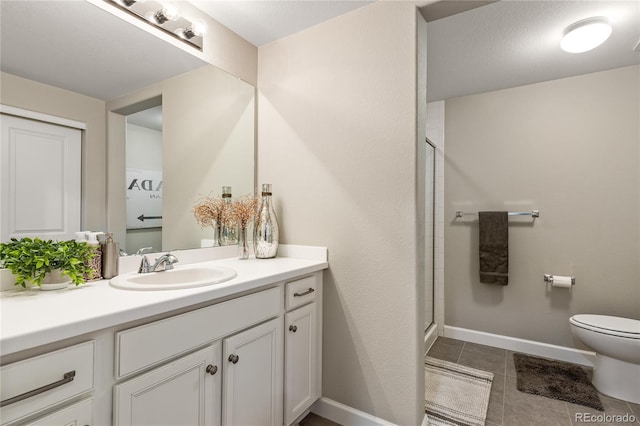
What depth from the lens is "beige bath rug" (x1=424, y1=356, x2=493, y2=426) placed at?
173 cm

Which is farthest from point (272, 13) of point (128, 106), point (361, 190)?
point (361, 190)

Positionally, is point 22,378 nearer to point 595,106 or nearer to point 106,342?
point 106,342

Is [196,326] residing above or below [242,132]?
below

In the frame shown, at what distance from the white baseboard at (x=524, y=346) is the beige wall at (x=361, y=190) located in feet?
4.78

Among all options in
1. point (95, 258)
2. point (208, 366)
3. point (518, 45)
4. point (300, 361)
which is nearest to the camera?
point (208, 366)

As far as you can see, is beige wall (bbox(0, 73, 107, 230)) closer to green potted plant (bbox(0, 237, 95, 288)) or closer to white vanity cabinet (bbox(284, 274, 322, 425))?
green potted plant (bbox(0, 237, 95, 288))

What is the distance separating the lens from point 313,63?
186cm

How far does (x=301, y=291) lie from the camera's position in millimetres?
1599

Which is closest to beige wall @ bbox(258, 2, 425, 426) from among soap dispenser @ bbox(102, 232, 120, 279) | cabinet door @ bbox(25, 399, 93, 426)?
soap dispenser @ bbox(102, 232, 120, 279)

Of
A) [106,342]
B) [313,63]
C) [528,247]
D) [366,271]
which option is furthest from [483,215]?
[106,342]

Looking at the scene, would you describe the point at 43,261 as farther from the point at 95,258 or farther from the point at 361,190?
the point at 361,190

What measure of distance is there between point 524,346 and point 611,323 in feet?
2.29

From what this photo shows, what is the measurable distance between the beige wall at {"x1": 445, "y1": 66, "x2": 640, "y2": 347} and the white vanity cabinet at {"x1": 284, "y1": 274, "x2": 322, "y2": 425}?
5.72ft

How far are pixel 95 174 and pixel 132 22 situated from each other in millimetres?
735
